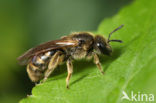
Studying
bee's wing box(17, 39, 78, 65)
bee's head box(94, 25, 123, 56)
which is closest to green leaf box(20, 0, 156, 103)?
bee's head box(94, 25, 123, 56)

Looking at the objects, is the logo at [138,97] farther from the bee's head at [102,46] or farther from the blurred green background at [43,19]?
the blurred green background at [43,19]

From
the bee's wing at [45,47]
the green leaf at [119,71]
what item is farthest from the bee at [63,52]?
the green leaf at [119,71]

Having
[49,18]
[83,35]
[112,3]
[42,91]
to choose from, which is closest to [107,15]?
[112,3]

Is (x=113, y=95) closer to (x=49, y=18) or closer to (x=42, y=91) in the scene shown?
(x=42, y=91)

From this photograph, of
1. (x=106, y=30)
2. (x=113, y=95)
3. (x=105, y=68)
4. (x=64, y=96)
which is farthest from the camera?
(x=106, y=30)

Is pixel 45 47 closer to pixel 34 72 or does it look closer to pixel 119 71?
pixel 34 72

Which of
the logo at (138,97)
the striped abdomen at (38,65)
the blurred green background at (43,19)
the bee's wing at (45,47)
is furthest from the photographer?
the blurred green background at (43,19)

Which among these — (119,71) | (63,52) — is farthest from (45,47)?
(119,71)
